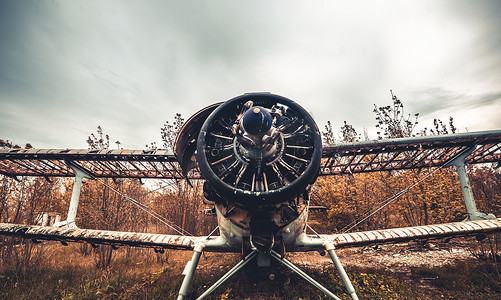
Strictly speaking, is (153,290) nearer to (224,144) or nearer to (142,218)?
(224,144)

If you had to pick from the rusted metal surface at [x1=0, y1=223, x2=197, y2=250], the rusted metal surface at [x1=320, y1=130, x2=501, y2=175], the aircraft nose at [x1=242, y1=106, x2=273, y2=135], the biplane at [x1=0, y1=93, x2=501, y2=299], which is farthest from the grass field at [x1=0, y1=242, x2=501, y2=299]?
the aircraft nose at [x1=242, y1=106, x2=273, y2=135]

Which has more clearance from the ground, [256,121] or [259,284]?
[256,121]

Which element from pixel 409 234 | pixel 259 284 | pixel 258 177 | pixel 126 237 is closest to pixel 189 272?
pixel 126 237

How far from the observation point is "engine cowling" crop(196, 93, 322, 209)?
2.70 meters

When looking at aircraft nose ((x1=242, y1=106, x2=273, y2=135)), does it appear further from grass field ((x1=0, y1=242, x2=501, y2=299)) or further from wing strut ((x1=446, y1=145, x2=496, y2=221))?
wing strut ((x1=446, y1=145, x2=496, y2=221))

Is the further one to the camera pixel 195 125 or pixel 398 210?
pixel 398 210

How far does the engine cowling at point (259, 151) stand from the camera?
270 cm

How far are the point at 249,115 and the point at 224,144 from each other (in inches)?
38.6

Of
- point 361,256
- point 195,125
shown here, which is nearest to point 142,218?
point 195,125

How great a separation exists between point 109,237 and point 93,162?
3.41m

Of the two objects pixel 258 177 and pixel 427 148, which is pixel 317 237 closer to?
pixel 258 177

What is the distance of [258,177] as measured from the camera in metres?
2.92

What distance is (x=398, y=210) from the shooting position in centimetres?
1021

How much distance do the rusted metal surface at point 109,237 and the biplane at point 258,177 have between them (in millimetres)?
22
